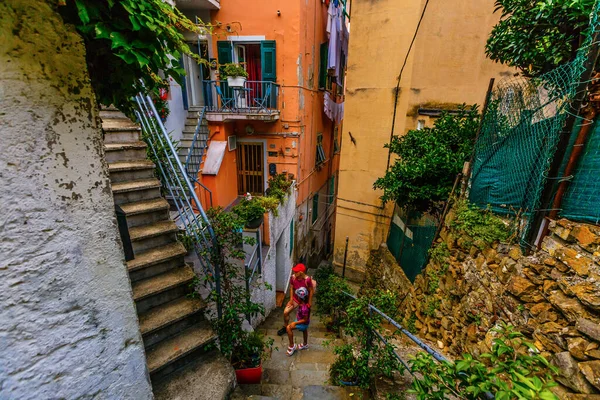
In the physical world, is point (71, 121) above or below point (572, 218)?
above

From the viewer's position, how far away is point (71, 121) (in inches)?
53.4

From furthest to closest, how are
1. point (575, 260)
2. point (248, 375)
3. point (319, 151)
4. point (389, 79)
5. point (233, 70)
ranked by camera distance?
point (319, 151) < point (389, 79) < point (233, 70) < point (248, 375) < point (575, 260)

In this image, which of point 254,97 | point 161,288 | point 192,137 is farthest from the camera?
point 254,97

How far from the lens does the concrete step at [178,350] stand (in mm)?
2604

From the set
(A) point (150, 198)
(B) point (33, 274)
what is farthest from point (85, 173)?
(A) point (150, 198)

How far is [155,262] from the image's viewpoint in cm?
303

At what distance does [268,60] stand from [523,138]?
7287mm

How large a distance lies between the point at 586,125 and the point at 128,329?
402cm

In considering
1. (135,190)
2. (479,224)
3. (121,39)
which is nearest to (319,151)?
(479,224)

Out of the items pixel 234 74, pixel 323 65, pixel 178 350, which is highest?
pixel 323 65

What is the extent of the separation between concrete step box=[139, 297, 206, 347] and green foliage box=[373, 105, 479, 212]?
4527 millimetres

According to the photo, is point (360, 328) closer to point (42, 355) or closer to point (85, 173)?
point (42, 355)

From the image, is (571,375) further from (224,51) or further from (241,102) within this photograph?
(224,51)

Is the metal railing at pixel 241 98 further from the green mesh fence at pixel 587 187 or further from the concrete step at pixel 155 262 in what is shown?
the green mesh fence at pixel 587 187
